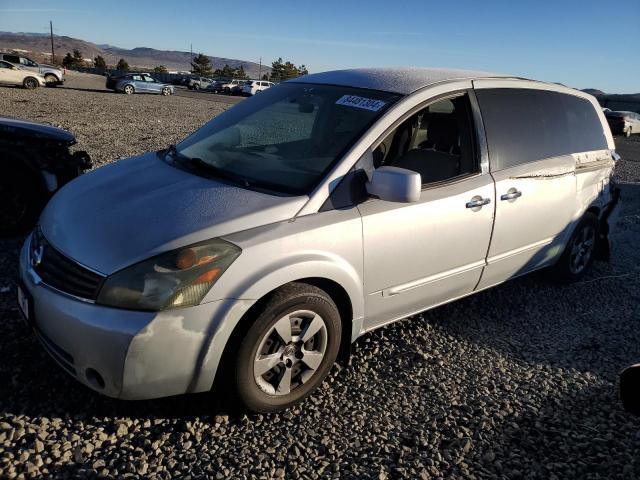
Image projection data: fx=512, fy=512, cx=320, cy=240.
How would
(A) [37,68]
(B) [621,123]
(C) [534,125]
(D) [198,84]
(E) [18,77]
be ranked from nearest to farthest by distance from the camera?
(C) [534,125] → (E) [18,77] → (B) [621,123] → (A) [37,68] → (D) [198,84]

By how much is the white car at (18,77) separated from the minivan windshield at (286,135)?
27037mm

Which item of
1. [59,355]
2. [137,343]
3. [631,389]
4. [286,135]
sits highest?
[286,135]

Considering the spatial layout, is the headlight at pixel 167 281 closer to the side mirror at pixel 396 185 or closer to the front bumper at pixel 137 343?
the front bumper at pixel 137 343

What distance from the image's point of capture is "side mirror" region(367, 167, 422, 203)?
8.77ft

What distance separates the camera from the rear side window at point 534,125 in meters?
3.60

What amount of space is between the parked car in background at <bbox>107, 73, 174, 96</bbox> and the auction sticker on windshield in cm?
3068

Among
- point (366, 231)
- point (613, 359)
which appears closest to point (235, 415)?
point (366, 231)

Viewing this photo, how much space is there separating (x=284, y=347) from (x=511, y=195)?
196 cm

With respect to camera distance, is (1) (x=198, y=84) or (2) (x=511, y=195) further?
(1) (x=198, y=84)

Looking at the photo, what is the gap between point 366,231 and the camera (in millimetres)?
2787

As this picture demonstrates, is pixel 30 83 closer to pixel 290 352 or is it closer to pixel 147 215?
pixel 147 215

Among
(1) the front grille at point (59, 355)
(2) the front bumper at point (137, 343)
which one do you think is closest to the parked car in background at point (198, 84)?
(1) the front grille at point (59, 355)

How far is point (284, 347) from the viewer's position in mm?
2619

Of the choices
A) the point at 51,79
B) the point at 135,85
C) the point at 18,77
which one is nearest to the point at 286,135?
the point at 18,77
